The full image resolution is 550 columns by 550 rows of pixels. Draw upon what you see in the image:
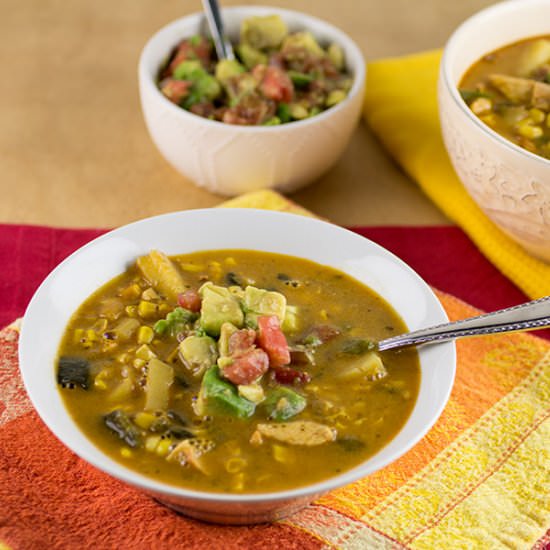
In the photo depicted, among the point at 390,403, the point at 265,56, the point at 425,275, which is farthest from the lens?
the point at 265,56

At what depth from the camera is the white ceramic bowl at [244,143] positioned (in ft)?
12.3

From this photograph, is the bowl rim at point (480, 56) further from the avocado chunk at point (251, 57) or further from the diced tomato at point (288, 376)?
the diced tomato at point (288, 376)

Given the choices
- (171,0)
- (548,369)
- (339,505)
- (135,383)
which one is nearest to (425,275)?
(548,369)

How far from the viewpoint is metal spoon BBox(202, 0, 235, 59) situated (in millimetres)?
4203

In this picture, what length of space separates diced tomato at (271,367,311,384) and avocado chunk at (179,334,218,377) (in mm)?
→ 169

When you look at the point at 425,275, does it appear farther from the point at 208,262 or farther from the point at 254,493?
the point at 254,493

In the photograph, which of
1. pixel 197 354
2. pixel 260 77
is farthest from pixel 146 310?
pixel 260 77

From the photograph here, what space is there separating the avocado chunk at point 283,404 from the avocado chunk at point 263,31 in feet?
7.30

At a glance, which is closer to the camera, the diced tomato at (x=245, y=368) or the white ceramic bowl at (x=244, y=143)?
the diced tomato at (x=245, y=368)

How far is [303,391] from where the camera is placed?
98.7 inches

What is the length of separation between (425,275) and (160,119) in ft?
4.06

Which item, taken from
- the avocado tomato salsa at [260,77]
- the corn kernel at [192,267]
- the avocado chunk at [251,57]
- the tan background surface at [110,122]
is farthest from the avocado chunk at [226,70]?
the corn kernel at [192,267]

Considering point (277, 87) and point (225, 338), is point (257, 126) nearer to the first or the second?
point (277, 87)

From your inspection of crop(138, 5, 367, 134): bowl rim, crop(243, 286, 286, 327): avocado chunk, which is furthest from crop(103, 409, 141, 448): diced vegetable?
crop(138, 5, 367, 134): bowl rim
